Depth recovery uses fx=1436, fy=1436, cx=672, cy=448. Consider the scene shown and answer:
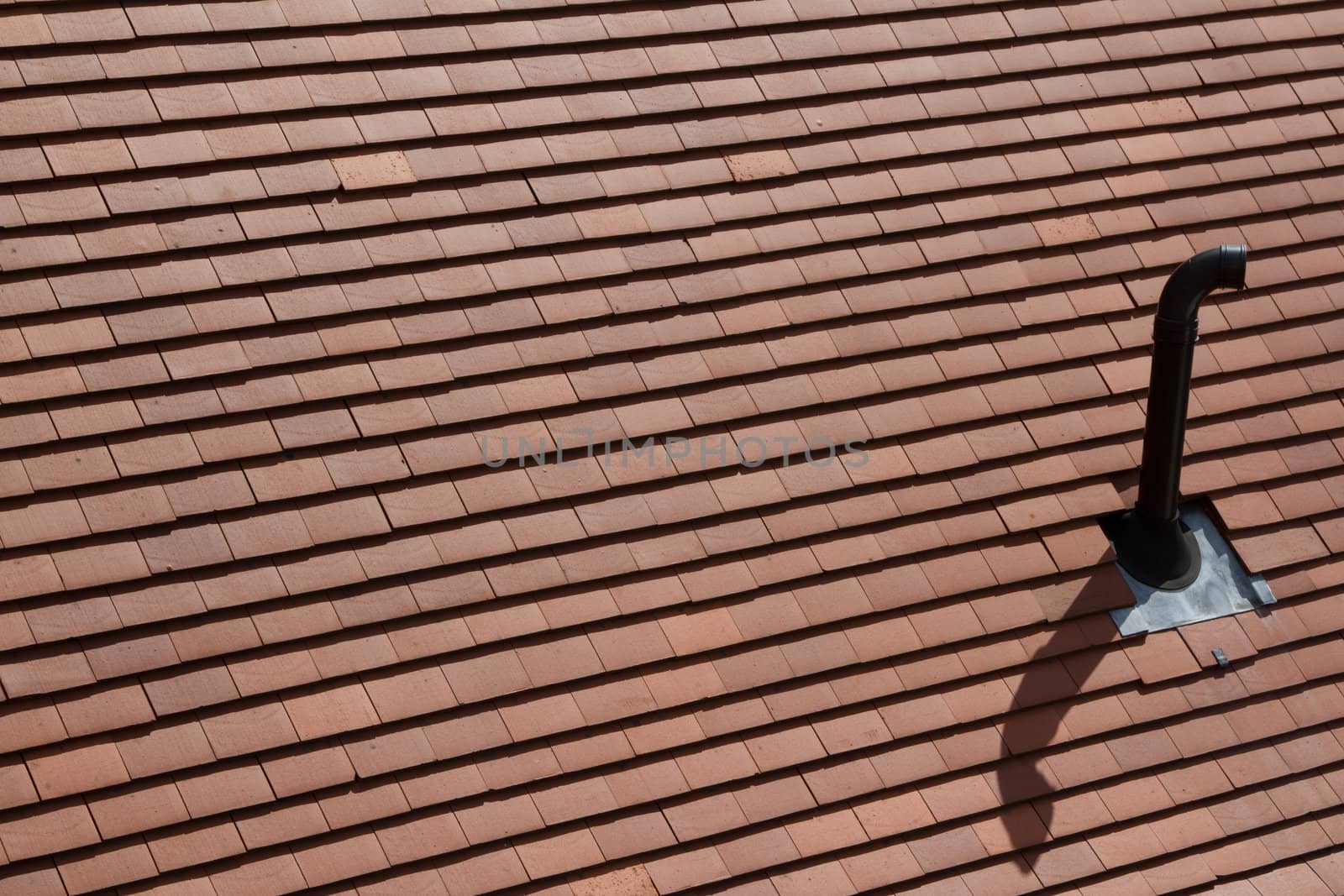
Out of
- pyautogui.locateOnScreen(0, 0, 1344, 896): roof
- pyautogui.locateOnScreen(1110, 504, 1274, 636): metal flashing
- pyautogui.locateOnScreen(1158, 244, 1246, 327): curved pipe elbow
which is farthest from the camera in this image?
pyautogui.locateOnScreen(1110, 504, 1274, 636): metal flashing

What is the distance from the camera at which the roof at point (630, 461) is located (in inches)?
177

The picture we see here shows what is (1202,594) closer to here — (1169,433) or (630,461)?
(1169,433)

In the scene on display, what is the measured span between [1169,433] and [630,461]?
2.01 meters

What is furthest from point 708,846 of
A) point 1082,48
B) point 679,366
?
point 1082,48

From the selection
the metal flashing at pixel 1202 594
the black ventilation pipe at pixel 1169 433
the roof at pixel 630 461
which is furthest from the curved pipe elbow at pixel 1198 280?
the metal flashing at pixel 1202 594

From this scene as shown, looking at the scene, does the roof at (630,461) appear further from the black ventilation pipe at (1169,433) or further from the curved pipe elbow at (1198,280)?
the curved pipe elbow at (1198,280)

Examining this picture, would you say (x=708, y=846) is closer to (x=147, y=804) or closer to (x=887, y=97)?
(x=147, y=804)

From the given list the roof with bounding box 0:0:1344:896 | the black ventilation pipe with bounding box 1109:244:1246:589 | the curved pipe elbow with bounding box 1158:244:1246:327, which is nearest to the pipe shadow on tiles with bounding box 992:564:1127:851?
the roof with bounding box 0:0:1344:896

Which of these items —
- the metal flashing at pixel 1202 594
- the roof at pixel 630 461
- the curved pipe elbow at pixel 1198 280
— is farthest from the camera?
the metal flashing at pixel 1202 594

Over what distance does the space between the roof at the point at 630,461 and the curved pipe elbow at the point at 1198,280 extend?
0.62 m

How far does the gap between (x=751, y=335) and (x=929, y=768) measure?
1.69 m

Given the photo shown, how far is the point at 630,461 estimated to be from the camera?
5.07 metres

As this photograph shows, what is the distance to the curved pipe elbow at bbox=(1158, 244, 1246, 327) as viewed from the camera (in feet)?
16.4

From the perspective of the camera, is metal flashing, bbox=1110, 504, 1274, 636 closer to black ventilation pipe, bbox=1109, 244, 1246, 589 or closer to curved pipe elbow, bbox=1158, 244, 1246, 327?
black ventilation pipe, bbox=1109, 244, 1246, 589
